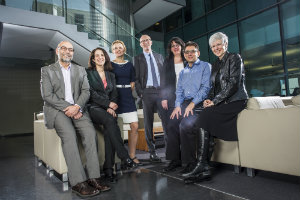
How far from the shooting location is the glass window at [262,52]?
273 inches

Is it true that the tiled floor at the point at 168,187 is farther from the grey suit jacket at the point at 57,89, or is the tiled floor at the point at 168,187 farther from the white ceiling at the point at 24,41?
the white ceiling at the point at 24,41

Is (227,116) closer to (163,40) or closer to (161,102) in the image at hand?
(161,102)

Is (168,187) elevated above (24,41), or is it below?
below

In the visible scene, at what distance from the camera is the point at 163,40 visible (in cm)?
1154

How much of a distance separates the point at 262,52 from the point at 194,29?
120 inches

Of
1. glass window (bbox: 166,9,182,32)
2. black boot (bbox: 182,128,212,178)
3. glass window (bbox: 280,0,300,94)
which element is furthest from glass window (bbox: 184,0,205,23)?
black boot (bbox: 182,128,212,178)

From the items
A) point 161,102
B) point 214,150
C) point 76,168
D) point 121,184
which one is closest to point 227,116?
point 214,150

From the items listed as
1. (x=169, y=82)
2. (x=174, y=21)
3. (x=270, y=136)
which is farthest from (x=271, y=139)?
(x=174, y=21)

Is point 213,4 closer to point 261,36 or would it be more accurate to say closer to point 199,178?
point 261,36

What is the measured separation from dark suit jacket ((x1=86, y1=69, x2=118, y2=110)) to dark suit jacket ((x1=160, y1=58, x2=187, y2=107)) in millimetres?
584

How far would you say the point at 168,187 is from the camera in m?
1.97

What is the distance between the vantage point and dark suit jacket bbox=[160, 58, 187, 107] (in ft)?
9.09

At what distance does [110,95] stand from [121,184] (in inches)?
38.9

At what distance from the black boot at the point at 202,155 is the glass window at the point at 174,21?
901 cm
